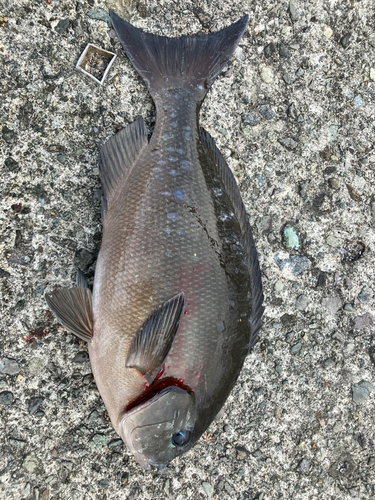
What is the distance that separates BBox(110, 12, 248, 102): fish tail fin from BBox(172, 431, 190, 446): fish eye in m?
2.02

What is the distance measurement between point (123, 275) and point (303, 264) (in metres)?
1.47

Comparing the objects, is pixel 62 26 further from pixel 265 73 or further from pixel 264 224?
pixel 264 224

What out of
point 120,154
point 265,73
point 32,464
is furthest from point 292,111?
point 32,464

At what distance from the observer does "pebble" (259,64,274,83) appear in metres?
2.89

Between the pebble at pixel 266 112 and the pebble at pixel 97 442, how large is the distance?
250 centimetres

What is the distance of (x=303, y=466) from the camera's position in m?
2.71

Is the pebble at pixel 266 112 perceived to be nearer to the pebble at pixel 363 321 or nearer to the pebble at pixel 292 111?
the pebble at pixel 292 111

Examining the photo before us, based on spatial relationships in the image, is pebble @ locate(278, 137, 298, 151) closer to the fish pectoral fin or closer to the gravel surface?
the gravel surface

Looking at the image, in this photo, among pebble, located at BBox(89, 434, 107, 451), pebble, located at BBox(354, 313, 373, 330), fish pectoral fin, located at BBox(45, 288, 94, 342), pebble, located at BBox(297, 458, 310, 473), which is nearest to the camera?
fish pectoral fin, located at BBox(45, 288, 94, 342)

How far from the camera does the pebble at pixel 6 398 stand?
2.23 metres

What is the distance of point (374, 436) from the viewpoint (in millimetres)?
2883

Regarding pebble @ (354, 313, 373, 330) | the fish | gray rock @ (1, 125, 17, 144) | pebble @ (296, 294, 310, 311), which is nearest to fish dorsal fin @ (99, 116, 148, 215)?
the fish

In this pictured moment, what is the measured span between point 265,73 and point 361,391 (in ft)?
8.26

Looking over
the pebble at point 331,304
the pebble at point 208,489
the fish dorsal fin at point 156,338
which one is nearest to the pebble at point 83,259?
the fish dorsal fin at point 156,338
